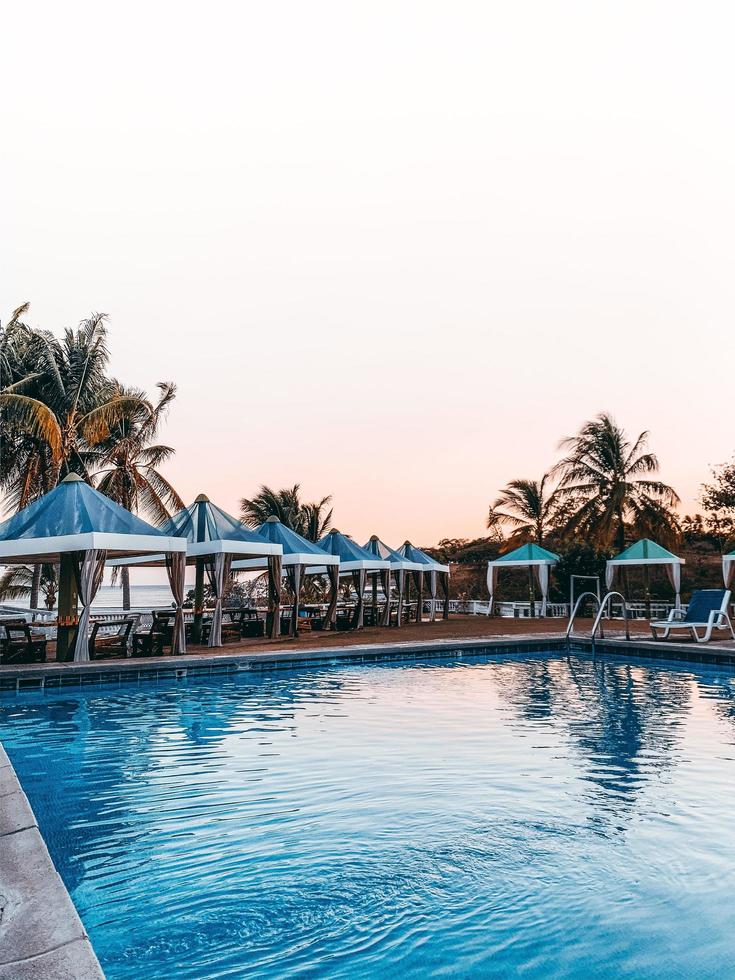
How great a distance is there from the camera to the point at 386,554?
23.3m

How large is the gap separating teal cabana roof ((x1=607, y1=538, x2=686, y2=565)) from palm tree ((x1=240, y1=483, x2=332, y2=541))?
13677 millimetres

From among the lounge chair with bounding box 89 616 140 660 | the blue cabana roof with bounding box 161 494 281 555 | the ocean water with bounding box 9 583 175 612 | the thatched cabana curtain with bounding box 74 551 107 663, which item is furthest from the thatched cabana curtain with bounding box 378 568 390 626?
the thatched cabana curtain with bounding box 74 551 107 663

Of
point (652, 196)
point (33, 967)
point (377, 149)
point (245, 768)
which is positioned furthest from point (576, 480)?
point (33, 967)

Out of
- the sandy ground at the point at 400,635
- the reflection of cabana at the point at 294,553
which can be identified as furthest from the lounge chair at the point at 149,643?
the reflection of cabana at the point at 294,553

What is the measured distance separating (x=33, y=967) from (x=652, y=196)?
17457 mm

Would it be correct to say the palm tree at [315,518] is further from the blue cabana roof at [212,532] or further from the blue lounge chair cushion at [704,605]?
the blue lounge chair cushion at [704,605]

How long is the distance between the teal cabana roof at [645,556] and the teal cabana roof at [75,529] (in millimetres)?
14260

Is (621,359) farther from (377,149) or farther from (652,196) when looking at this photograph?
(377,149)

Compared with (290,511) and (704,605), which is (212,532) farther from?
(290,511)

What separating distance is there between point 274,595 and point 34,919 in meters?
14.6

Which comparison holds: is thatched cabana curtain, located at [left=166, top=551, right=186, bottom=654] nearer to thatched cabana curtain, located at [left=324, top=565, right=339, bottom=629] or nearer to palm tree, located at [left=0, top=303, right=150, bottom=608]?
thatched cabana curtain, located at [left=324, top=565, right=339, bottom=629]

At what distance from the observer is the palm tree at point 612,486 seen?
2708cm

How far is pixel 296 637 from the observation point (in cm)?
1762

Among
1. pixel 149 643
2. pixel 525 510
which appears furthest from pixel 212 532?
pixel 525 510
